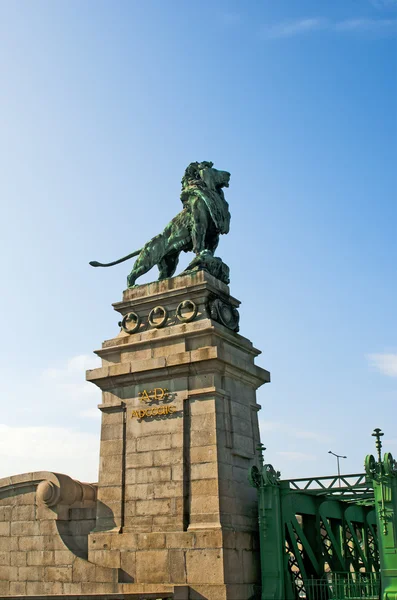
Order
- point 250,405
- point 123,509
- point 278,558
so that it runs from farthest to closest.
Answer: point 250,405 → point 123,509 → point 278,558

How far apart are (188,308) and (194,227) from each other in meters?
2.63

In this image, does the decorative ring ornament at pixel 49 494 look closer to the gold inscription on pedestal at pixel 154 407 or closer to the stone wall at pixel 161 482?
the stone wall at pixel 161 482

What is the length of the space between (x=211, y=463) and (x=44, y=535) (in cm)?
521

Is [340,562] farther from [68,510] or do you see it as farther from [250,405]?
[68,510]

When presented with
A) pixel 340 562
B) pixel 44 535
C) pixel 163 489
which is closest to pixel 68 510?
pixel 44 535

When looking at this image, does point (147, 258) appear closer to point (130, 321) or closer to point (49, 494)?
point (130, 321)

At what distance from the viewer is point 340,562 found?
19297 millimetres

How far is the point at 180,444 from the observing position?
54.5 ft

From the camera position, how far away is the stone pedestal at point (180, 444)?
51.2ft

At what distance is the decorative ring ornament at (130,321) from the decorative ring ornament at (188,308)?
140 centimetres

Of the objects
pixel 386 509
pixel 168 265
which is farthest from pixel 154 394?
pixel 386 509

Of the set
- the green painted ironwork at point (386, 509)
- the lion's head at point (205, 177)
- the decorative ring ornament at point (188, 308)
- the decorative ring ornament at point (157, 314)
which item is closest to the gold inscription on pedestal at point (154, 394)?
the decorative ring ornament at point (157, 314)

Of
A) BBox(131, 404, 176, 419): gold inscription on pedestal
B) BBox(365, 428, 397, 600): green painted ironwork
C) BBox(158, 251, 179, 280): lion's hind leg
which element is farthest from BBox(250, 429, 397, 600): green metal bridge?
BBox(158, 251, 179, 280): lion's hind leg

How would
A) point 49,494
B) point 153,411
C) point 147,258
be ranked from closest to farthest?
point 153,411, point 49,494, point 147,258
